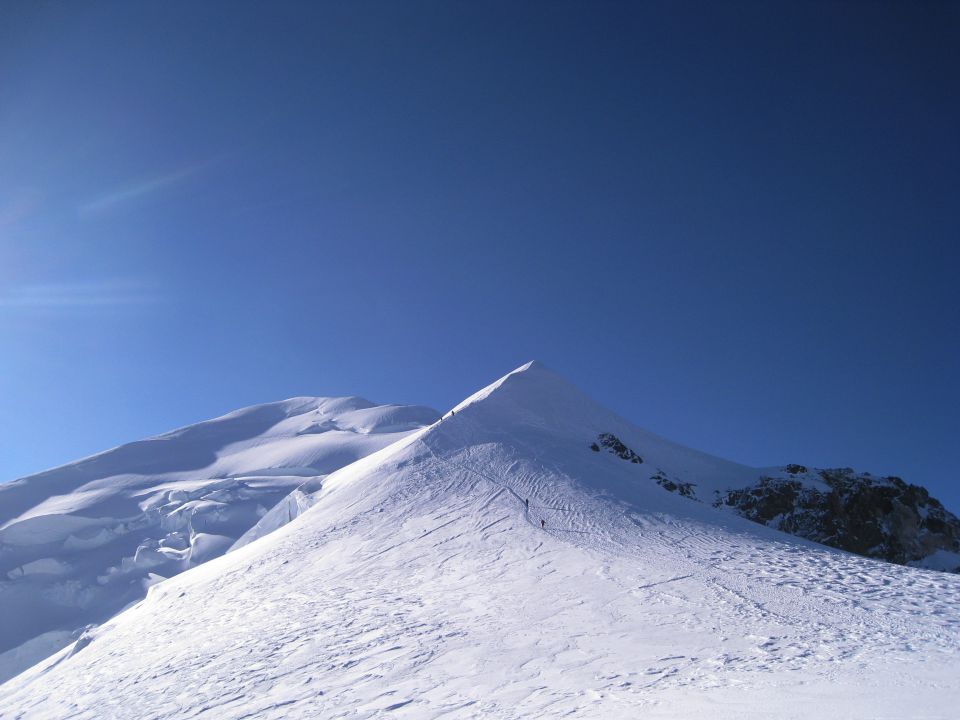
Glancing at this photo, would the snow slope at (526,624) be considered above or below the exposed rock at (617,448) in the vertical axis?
below

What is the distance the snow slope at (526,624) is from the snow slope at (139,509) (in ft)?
72.7

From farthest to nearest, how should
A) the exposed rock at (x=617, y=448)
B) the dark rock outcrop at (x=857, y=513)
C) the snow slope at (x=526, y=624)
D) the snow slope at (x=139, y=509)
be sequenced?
the snow slope at (x=139, y=509), the exposed rock at (x=617, y=448), the dark rock outcrop at (x=857, y=513), the snow slope at (x=526, y=624)

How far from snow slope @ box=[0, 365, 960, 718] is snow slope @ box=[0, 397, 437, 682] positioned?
22.2 metres

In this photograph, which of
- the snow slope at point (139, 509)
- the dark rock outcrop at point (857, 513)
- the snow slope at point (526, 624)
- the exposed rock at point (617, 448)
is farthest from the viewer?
the snow slope at point (139, 509)

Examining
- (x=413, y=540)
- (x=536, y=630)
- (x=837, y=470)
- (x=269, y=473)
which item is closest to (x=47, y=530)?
(x=269, y=473)

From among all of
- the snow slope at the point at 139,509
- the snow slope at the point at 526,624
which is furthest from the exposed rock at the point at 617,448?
the snow slope at the point at 139,509

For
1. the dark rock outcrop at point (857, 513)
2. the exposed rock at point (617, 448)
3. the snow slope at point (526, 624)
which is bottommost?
the dark rock outcrop at point (857, 513)

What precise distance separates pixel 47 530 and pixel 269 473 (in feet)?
73.9

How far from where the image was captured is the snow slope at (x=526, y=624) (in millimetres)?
9055

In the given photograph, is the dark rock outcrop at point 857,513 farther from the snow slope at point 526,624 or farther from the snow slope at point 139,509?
the snow slope at point 139,509

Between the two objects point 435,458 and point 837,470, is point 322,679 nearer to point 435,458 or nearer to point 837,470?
point 435,458

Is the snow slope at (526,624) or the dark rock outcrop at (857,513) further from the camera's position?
the dark rock outcrop at (857,513)

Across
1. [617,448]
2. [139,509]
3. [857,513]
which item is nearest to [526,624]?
[617,448]

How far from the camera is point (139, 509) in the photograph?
6462cm
